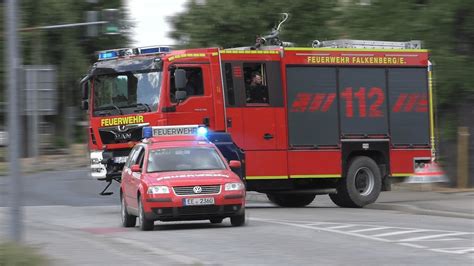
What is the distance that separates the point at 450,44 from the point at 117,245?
12.8m

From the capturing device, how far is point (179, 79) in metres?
19.1

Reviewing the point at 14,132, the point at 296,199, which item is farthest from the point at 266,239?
the point at 296,199

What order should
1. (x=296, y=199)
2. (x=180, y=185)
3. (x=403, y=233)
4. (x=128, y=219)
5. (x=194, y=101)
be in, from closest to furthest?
(x=403, y=233) → (x=180, y=185) → (x=128, y=219) → (x=194, y=101) → (x=296, y=199)

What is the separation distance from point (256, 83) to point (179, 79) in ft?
6.26

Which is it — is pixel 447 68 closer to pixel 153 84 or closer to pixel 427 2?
Result: pixel 427 2

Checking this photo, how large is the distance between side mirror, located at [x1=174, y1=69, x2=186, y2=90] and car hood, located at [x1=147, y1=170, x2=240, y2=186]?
12.0 feet

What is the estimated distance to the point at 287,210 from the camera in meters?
21.1

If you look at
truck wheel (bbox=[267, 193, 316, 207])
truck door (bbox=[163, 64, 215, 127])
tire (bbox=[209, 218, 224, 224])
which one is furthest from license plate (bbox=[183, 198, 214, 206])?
truck wheel (bbox=[267, 193, 316, 207])

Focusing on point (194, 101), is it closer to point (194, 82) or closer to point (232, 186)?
point (194, 82)

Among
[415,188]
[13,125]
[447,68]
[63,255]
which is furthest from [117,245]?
[415,188]

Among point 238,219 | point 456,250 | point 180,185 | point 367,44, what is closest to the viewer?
point 456,250

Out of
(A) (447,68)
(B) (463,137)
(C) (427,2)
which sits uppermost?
(C) (427,2)

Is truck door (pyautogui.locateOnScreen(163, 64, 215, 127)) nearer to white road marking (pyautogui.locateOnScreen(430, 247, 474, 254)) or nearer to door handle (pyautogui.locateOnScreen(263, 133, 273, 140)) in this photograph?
door handle (pyautogui.locateOnScreen(263, 133, 273, 140))

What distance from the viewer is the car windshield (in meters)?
16.1
